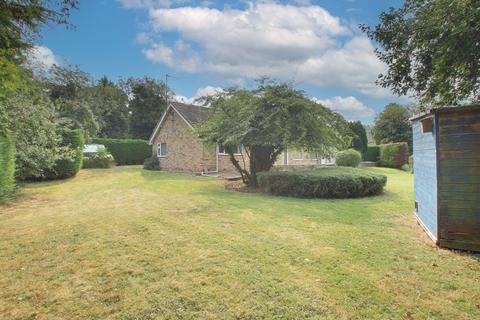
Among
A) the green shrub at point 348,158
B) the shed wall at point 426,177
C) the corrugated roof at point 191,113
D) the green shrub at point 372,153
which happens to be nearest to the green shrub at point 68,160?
the corrugated roof at point 191,113

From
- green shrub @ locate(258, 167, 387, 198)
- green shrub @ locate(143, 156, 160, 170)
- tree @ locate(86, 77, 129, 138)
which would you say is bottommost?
green shrub @ locate(258, 167, 387, 198)

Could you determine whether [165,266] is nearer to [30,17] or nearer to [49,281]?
[49,281]

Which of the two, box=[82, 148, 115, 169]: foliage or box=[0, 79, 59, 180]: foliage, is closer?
box=[0, 79, 59, 180]: foliage

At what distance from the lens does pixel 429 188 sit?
5363mm

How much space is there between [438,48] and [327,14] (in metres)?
4.51

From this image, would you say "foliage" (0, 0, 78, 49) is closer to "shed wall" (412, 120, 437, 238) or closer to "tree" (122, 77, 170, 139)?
"shed wall" (412, 120, 437, 238)

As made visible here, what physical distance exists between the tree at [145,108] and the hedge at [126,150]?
12.9 meters

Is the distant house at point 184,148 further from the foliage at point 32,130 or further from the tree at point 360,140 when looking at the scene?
the tree at point 360,140

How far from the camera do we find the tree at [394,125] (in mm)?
34906

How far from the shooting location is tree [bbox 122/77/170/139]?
39531 millimetres

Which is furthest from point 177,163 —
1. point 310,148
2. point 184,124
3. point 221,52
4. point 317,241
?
point 317,241

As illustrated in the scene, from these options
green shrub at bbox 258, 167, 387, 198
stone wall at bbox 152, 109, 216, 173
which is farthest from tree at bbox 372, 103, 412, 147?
green shrub at bbox 258, 167, 387, 198

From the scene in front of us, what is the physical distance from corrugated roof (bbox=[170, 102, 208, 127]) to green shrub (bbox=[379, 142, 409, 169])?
16.9 metres

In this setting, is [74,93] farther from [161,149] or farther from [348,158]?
[348,158]
